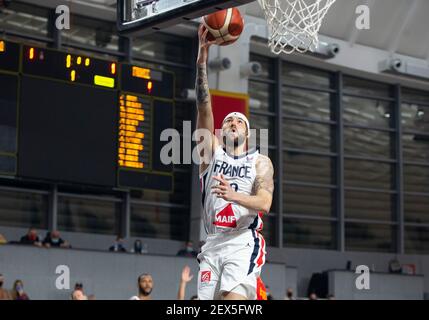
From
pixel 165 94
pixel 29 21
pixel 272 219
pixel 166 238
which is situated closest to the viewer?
pixel 165 94

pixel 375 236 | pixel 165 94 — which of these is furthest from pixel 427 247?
pixel 165 94

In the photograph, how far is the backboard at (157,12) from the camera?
305 inches

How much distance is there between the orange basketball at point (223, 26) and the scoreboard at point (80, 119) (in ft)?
26.2

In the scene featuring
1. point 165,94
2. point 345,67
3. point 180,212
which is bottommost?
point 180,212

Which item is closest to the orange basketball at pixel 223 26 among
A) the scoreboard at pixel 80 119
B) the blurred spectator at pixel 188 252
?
the scoreboard at pixel 80 119

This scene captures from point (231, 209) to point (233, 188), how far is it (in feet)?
0.53

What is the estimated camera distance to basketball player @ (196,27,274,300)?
6699 mm

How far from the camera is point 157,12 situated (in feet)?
27.7

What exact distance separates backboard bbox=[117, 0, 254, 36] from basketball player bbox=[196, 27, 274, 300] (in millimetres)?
715

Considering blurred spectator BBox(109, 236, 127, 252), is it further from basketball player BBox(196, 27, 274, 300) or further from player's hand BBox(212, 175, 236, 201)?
player's hand BBox(212, 175, 236, 201)

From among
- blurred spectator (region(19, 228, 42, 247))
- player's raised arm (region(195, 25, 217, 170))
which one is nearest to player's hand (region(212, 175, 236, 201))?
player's raised arm (region(195, 25, 217, 170))

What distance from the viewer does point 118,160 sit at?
52.6ft

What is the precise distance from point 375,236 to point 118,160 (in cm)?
906
